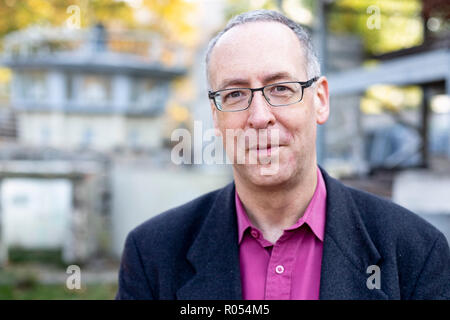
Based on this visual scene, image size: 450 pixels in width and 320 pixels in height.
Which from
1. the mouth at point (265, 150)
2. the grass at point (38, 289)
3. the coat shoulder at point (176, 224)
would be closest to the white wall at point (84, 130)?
the grass at point (38, 289)

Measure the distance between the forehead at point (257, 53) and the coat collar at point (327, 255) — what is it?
1.95 ft

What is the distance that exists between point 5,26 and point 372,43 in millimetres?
7747

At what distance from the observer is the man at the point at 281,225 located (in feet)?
6.32

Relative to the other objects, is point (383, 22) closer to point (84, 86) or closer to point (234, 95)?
point (84, 86)

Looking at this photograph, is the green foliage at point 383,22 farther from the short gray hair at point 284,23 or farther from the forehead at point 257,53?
the forehead at point 257,53

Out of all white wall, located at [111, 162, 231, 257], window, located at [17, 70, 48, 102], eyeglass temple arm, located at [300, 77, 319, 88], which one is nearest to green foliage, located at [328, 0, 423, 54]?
white wall, located at [111, 162, 231, 257]

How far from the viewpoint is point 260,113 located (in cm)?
191

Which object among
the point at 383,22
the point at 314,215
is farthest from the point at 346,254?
the point at 383,22

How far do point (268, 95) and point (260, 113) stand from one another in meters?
0.08

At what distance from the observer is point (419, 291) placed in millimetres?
1900

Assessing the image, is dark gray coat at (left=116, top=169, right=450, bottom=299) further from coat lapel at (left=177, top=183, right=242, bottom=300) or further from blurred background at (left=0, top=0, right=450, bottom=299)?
blurred background at (left=0, top=0, right=450, bottom=299)

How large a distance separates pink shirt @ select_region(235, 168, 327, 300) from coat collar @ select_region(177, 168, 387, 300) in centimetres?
5

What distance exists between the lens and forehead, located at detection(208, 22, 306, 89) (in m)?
1.93

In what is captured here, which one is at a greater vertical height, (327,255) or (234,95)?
(234,95)
